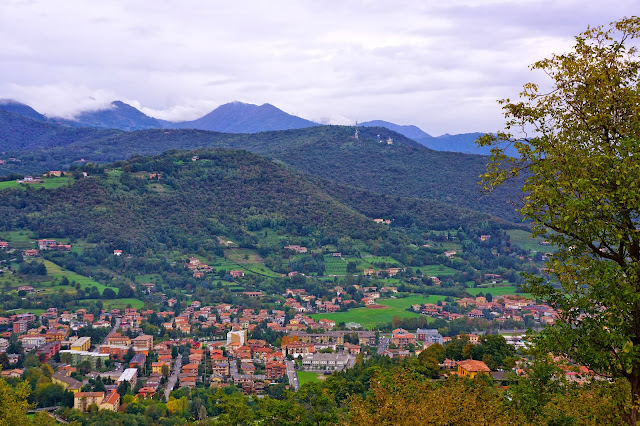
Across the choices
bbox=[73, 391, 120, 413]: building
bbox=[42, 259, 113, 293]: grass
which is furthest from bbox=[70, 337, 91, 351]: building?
bbox=[42, 259, 113, 293]: grass

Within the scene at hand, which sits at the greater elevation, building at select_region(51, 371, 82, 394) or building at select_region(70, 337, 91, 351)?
building at select_region(51, 371, 82, 394)

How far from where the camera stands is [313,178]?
83.9 meters

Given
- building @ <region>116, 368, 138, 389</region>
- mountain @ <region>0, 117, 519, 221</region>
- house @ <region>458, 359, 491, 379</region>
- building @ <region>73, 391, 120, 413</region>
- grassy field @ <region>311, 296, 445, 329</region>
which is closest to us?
house @ <region>458, 359, 491, 379</region>

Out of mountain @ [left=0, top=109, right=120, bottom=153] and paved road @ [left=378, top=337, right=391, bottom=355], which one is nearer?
paved road @ [left=378, top=337, right=391, bottom=355]

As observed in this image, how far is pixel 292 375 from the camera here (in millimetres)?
31234

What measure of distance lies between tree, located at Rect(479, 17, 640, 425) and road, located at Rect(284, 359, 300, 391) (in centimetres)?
2203

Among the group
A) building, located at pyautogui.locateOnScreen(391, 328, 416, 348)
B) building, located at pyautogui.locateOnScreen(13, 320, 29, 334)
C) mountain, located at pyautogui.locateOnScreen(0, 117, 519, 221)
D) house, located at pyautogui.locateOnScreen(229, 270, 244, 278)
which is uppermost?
mountain, located at pyautogui.locateOnScreen(0, 117, 519, 221)

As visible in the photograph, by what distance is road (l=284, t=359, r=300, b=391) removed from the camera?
2861 cm

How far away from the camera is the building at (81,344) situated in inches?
1407

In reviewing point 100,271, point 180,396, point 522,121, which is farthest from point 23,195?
point 522,121

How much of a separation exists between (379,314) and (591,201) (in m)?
42.2

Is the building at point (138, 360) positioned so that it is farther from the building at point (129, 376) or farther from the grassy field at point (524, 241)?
the grassy field at point (524, 241)

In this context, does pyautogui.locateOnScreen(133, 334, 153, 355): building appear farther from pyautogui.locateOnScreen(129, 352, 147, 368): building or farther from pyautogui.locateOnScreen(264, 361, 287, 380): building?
pyautogui.locateOnScreen(264, 361, 287, 380): building

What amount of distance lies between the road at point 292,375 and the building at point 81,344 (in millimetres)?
11380
